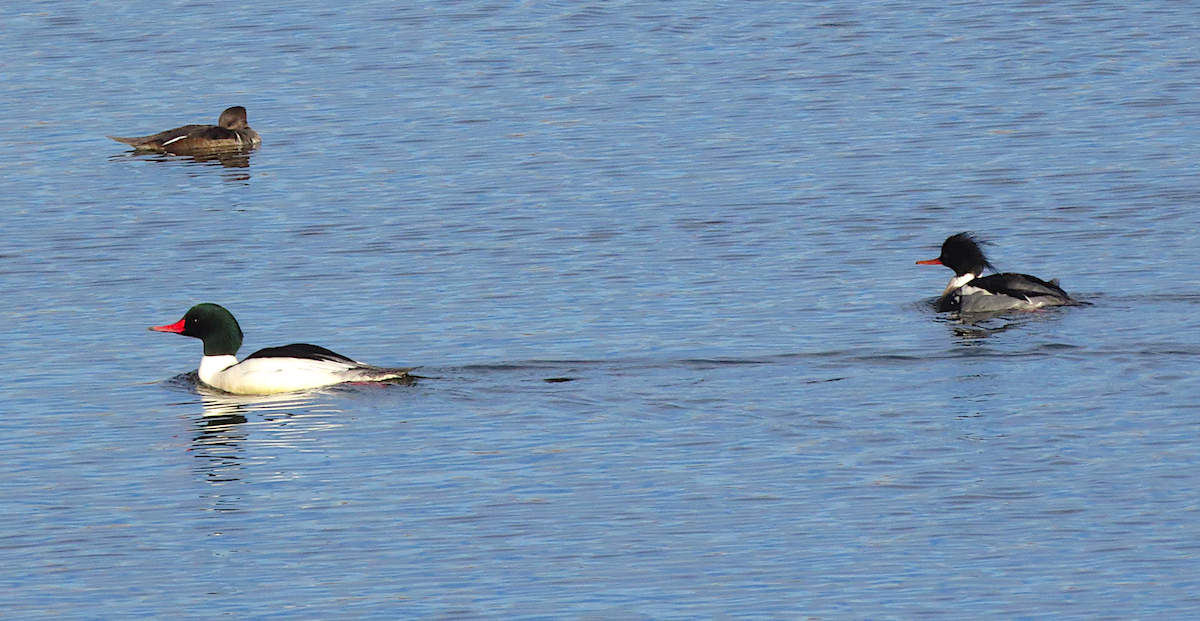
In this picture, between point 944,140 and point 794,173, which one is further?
point 944,140

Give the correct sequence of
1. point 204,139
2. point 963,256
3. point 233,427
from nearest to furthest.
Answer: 1. point 233,427
2. point 963,256
3. point 204,139

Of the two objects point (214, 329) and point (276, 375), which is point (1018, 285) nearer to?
point (276, 375)

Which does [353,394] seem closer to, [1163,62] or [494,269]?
[494,269]

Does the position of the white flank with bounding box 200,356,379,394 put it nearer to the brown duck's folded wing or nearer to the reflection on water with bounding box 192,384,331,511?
the reflection on water with bounding box 192,384,331,511

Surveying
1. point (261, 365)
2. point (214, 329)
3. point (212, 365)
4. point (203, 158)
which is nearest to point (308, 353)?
point (261, 365)

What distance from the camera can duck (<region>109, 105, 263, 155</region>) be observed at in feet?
90.2

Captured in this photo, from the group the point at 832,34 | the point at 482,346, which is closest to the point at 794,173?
the point at 482,346

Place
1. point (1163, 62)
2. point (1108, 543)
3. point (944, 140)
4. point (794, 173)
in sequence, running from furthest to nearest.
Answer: point (1163, 62) < point (944, 140) < point (794, 173) < point (1108, 543)

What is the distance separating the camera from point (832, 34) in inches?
1385

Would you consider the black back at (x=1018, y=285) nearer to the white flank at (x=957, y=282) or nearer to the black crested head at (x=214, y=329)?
the white flank at (x=957, y=282)

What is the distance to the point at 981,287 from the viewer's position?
18203 mm

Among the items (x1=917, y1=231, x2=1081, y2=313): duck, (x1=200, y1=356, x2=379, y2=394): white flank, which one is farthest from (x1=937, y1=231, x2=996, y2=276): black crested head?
(x1=200, y1=356, x2=379, y2=394): white flank

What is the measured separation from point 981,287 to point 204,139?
41.7ft

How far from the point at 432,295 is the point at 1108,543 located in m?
8.65
